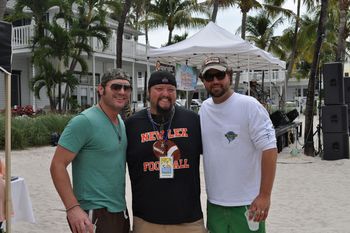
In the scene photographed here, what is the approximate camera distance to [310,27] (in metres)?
29.1

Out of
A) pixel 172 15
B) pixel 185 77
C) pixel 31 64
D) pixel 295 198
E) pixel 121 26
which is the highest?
pixel 172 15

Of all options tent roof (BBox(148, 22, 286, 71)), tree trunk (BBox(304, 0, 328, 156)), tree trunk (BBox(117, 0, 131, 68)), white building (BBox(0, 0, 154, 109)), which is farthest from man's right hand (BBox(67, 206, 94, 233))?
white building (BBox(0, 0, 154, 109))

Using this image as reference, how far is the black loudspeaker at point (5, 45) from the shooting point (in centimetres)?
345

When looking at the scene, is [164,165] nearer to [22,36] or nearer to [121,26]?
[121,26]

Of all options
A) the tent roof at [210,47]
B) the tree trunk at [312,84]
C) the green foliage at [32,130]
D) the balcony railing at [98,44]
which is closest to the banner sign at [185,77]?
the tent roof at [210,47]

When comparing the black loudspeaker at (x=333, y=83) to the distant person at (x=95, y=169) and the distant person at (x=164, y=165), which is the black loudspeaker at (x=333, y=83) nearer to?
the distant person at (x=164, y=165)

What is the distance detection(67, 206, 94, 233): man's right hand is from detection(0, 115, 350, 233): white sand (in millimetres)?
3098

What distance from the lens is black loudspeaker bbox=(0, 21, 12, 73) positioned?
3447mm

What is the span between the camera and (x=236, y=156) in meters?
2.73

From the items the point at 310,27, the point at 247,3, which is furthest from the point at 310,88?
the point at 310,27

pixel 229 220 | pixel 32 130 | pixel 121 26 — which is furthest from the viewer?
pixel 121 26

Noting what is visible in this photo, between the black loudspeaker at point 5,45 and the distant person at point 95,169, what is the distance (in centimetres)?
115

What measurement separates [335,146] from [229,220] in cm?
959

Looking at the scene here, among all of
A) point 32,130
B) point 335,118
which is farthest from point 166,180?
point 32,130
